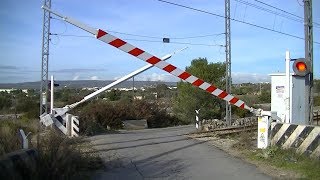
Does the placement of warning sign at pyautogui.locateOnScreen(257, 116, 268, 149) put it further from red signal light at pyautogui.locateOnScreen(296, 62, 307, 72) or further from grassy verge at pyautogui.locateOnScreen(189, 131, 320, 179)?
red signal light at pyautogui.locateOnScreen(296, 62, 307, 72)

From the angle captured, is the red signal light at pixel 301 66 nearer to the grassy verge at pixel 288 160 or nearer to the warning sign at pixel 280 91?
the grassy verge at pixel 288 160

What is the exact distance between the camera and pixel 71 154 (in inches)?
387

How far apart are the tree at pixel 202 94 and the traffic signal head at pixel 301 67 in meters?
21.8

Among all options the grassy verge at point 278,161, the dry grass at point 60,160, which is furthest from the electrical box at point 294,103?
the dry grass at point 60,160

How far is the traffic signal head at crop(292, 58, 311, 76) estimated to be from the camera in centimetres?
1384

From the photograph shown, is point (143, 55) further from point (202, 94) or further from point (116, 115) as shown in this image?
point (202, 94)

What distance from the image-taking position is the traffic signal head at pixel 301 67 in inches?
545

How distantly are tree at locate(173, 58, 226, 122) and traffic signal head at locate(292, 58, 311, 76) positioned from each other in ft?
71.6

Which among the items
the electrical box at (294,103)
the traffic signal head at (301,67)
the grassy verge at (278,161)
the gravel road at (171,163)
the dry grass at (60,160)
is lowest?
the gravel road at (171,163)

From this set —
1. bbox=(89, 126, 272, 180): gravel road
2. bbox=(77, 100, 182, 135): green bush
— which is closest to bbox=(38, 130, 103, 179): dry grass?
bbox=(89, 126, 272, 180): gravel road

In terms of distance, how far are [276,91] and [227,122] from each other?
308 inches

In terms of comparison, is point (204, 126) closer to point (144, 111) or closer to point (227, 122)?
point (227, 122)

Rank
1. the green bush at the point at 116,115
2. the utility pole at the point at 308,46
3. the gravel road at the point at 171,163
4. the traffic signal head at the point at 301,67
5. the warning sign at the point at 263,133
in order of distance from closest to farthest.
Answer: the gravel road at the point at 171,163 → the warning sign at the point at 263,133 → the traffic signal head at the point at 301,67 → the utility pole at the point at 308,46 → the green bush at the point at 116,115

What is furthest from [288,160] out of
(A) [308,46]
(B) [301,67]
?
(A) [308,46]
